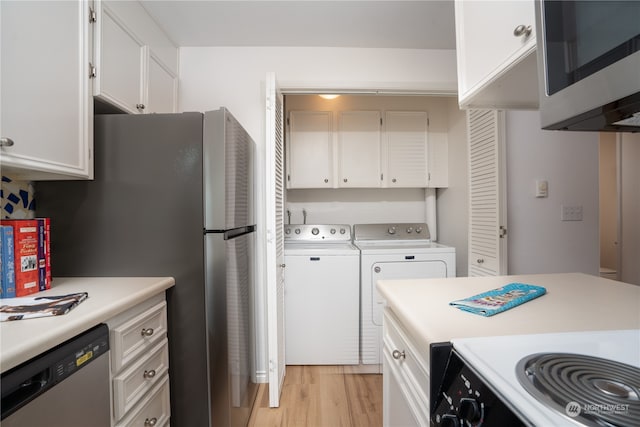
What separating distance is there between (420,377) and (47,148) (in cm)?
152

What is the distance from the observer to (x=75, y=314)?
0.88 metres

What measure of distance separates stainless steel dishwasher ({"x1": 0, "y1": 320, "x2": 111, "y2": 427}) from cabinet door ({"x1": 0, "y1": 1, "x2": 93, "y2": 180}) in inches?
26.6

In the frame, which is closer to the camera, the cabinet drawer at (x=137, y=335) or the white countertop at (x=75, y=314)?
the white countertop at (x=75, y=314)

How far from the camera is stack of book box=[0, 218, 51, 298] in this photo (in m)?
1.02

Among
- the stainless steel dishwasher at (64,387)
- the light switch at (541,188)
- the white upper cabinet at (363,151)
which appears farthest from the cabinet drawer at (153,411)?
the light switch at (541,188)

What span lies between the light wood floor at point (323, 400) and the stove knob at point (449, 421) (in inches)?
54.4

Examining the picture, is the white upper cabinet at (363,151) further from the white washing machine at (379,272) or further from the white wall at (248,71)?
the white washing machine at (379,272)

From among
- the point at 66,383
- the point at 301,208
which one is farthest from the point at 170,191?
the point at 301,208

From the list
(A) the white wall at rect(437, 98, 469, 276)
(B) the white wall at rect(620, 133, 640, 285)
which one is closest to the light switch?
(A) the white wall at rect(437, 98, 469, 276)

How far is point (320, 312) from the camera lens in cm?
229

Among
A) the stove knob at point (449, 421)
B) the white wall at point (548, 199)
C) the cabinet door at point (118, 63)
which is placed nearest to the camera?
the stove knob at point (449, 421)

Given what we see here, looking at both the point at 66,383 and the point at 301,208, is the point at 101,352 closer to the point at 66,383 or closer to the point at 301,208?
the point at 66,383

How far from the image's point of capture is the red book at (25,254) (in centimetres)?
105

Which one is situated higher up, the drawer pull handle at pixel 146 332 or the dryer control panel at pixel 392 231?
the dryer control panel at pixel 392 231
